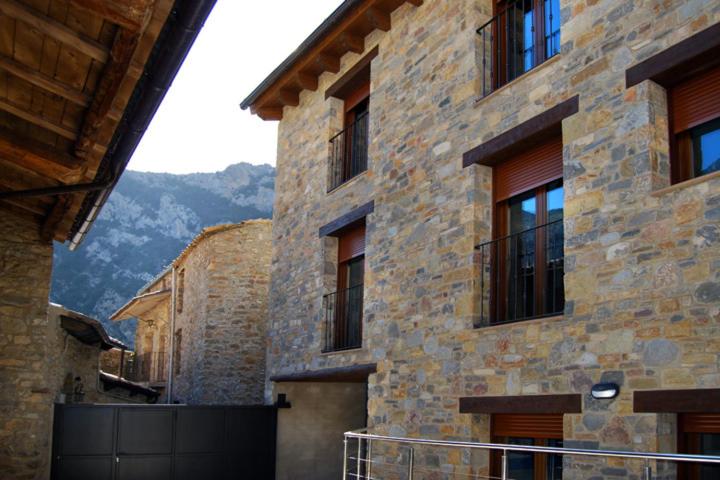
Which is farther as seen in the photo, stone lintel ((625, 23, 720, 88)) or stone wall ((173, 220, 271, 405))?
stone wall ((173, 220, 271, 405))

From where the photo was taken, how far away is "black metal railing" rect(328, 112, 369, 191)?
12.1 metres

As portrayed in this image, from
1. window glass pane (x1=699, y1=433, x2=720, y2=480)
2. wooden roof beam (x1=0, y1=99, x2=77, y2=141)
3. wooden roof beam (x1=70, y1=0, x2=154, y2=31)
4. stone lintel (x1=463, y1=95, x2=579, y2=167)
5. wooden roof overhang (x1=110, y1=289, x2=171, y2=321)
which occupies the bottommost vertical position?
window glass pane (x1=699, y1=433, x2=720, y2=480)

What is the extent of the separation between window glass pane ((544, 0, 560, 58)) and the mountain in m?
45.1

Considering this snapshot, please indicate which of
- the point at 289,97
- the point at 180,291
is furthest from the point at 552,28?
the point at 180,291

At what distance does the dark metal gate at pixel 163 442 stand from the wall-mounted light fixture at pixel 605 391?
25.5 feet

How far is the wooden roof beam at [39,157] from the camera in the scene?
744 centimetres

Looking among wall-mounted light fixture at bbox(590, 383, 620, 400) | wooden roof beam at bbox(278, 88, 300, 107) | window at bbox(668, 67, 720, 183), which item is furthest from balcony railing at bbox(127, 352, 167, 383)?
window at bbox(668, 67, 720, 183)

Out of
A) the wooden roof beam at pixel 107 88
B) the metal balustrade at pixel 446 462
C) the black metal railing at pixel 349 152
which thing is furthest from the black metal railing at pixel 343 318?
the wooden roof beam at pixel 107 88

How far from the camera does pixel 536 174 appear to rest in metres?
8.24

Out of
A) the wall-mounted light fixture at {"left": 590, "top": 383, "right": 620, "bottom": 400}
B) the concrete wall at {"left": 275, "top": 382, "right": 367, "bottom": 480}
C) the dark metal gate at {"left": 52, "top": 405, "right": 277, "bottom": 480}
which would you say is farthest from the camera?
the concrete wall at {"left": 275, "top": 382, "right": 367, "bottom": 480}

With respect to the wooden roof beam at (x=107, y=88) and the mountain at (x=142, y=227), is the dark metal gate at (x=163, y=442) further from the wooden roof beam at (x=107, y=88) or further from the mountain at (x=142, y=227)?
the mountain at (x=142, y=227)

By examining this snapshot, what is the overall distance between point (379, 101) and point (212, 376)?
353 inches

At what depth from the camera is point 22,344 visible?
10.7 metres

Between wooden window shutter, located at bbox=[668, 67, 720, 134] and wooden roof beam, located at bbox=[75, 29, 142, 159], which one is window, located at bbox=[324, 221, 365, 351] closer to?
wooden roof beam, located at bbox=[75, 29, 142, 159]
